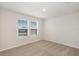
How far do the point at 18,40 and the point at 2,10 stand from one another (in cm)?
190

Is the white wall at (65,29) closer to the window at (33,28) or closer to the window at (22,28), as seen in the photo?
the window at (33,28)

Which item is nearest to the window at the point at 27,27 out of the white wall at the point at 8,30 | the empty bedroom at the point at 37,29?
the empty bedroom at the point at 37,29

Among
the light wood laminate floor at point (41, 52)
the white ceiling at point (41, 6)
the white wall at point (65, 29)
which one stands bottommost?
the light wood laminate floor at point (41, 52)

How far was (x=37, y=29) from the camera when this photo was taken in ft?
20.9

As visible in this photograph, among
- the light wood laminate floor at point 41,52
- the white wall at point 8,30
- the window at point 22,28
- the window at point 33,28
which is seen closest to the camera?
the light wood laminate floor at point 41,52

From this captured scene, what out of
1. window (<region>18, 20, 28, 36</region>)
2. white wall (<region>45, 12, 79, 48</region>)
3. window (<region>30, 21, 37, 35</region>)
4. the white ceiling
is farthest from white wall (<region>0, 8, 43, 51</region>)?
white wall (<region>45, 12, 79, 48</region>)

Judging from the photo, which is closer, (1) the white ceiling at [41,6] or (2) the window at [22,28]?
(1) the white ceiling at [41,6]

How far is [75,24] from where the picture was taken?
4.31 m

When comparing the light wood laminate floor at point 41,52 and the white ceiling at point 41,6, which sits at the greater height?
the white ceiling at point 41,6

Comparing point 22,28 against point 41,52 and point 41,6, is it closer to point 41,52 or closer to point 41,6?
point 41,52

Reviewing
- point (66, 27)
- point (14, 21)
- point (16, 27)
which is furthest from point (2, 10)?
point (66, 27)

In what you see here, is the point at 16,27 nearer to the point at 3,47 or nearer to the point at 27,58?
the point at 3,47

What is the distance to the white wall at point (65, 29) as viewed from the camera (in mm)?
4312

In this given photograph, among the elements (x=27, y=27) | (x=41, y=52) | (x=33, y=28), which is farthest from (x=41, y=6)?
(x=33, y=28)
